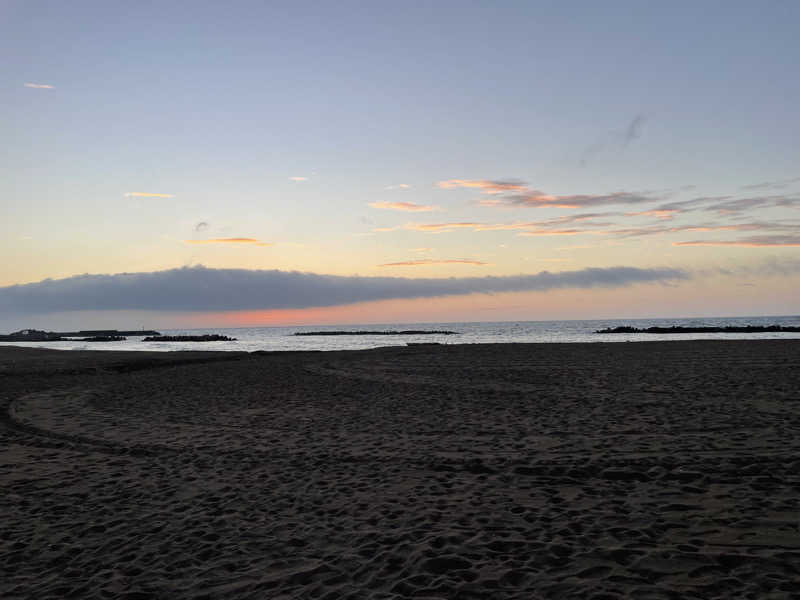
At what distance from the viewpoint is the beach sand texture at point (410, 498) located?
5.53 metres

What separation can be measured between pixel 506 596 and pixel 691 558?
211cm

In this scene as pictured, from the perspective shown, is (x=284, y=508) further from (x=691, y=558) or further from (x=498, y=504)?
(x=691, y=558)

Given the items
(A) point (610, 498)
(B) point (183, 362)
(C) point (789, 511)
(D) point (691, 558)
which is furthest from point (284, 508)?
(B) point (183, 362)

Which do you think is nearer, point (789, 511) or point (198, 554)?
point (198, 554)

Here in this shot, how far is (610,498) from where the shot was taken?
7.67 metres

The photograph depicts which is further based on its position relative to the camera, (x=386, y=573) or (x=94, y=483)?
(x=94, y=483)

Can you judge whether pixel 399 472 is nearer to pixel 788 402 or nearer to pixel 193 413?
pixel 193 413

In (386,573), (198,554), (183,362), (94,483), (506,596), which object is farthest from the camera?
(183,362)

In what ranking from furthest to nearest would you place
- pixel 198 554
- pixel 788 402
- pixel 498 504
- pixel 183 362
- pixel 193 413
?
1. pixel 183 362
2. pixel 193 413
3. pixel 788 402
4. pixel 498 504
5. pixel 198 554

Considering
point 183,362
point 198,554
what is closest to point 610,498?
point 198,554

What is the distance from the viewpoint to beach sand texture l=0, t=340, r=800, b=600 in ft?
18.1

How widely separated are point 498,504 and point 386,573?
8.10 ft

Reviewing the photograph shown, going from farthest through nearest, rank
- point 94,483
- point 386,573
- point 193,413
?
point 193,413 → point 94,483 → point 386,573

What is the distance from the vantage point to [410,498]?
802cm
